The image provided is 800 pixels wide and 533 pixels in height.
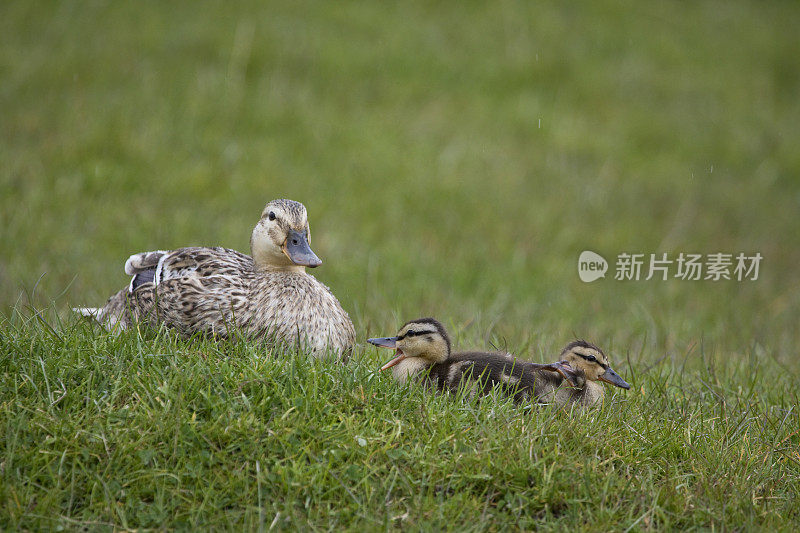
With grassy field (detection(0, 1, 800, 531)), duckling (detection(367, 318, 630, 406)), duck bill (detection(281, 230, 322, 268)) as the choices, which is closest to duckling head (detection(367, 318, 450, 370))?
duckling (detection(367, 318, 630, 406))

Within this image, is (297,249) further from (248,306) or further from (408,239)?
(408,239)

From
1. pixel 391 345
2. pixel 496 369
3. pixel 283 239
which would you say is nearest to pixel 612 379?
pixel 496 369

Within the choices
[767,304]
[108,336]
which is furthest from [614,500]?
[767,304]

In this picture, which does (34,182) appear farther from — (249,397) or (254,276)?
(249,397)

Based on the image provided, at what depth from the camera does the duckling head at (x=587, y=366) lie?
4.55 metres

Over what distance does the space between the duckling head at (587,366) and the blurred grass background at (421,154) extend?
116 centimetres

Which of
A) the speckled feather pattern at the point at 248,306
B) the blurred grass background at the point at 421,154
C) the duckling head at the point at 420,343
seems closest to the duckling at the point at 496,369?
the duckling head at the point at 420,343

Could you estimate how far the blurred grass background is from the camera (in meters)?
7.98

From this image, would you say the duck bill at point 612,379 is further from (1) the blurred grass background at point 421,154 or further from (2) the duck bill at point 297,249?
(2) the duck bill at point 297,249

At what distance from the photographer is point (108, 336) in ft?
13.9

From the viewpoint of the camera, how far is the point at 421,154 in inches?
422

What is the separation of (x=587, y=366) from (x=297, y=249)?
5.52 feet

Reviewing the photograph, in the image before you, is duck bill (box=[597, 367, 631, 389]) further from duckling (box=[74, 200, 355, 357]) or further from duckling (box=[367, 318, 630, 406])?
duckling (box=[74, 200, 355, 357])

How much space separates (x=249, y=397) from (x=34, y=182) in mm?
5758
